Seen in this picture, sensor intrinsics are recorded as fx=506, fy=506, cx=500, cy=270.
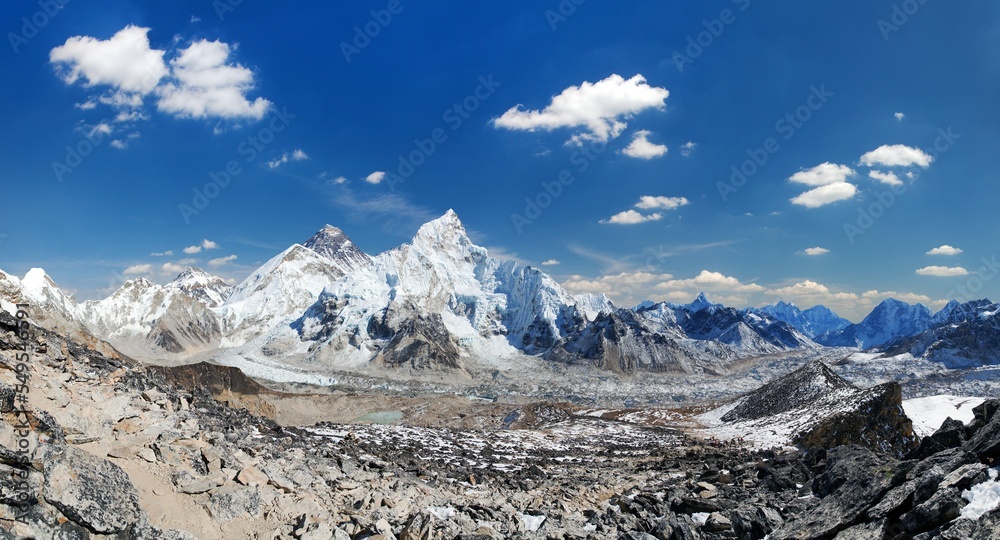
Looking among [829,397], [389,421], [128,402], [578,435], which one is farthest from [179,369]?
[829,397]

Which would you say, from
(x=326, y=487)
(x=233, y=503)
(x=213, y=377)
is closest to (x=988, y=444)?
(x=326, y=487)

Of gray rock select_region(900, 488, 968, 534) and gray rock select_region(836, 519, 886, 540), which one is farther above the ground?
gray rock select_region(900, 488, 968, 534)

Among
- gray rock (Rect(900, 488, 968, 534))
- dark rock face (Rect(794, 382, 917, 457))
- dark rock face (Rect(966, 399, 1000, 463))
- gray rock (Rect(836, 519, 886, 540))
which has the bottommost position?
dark rock face (Rect(794, 382, 917, 457))

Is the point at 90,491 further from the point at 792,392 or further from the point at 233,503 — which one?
the point at 792,392

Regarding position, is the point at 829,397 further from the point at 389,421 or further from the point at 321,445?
the point at 389,421

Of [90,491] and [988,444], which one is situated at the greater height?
[90,491]

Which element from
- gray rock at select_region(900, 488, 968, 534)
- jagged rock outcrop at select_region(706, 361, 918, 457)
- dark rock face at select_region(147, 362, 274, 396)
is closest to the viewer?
gray rock at select_region(900, 488, 968, 534)

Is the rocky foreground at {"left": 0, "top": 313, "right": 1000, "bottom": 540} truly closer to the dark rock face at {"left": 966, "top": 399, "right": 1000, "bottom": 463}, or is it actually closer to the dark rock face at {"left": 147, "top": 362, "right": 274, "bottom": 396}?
the dark rock face at {"left": 966, "top": 399, "right": 1000, "bottom": 463}

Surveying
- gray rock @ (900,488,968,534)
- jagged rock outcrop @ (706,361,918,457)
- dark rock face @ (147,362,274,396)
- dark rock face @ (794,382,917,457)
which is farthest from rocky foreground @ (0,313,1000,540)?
dark rock face @ (147,362,274,396)
